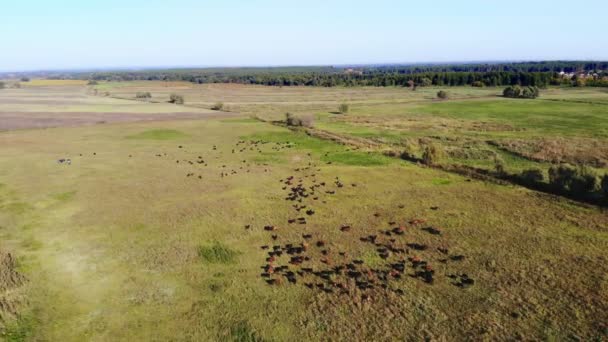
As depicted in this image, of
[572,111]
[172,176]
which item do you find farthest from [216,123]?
[572,111]

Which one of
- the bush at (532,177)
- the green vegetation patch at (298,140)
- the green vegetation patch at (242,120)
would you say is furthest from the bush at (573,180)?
the green vegetation patch at (242,120)

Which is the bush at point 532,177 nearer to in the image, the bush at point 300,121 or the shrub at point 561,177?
the shrub at point 561,177

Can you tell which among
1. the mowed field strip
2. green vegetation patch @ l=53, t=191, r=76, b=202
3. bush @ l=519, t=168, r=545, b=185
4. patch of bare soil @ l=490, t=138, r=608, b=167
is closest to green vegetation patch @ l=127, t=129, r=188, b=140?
the mowed field strip

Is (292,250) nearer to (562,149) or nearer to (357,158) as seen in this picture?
(357,158)

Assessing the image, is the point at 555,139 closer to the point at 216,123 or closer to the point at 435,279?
the point at 435,279

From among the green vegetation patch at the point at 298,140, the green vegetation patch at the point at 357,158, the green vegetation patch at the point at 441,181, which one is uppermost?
the green vegetation patch at the point at 298,140

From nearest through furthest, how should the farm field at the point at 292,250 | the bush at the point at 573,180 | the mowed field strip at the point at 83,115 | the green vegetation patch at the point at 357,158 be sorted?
the farm field at the point at 292,250 < the bush at the point at 573,180 < the green vegetation patch at the point at 357,158 < the mowed field strip at the point at 83,115

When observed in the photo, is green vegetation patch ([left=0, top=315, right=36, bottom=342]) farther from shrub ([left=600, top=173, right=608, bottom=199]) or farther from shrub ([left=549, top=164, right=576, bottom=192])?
shrub ([left=600, top=173, right=608, bottom=199])
